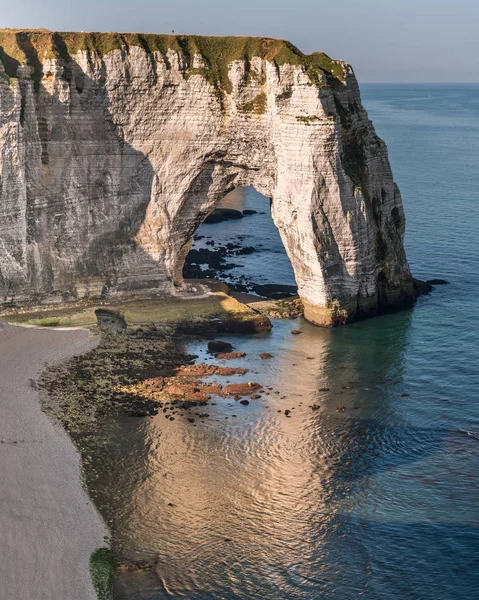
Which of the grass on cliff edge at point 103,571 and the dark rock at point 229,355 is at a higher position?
the dark rock at point 229,355

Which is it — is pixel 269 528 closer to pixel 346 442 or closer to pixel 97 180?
pixel 346 442

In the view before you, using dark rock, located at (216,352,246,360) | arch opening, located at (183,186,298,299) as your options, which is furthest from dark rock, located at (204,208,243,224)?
dark rock, located at (216,352,246,360)

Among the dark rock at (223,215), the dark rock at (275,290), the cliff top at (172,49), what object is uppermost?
the cliff top at (172,49)

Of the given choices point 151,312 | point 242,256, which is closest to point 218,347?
point 151,312

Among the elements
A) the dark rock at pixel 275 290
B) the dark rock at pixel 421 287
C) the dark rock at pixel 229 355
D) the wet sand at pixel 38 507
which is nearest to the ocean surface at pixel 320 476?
the dark rock at pixel 229 355

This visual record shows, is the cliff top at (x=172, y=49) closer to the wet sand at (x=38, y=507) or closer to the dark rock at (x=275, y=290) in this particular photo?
the dark rock at (x=275, y=290)

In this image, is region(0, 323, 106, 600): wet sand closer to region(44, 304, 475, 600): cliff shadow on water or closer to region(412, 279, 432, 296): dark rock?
region(44, 304, 475, 600): cliff shadow on water
